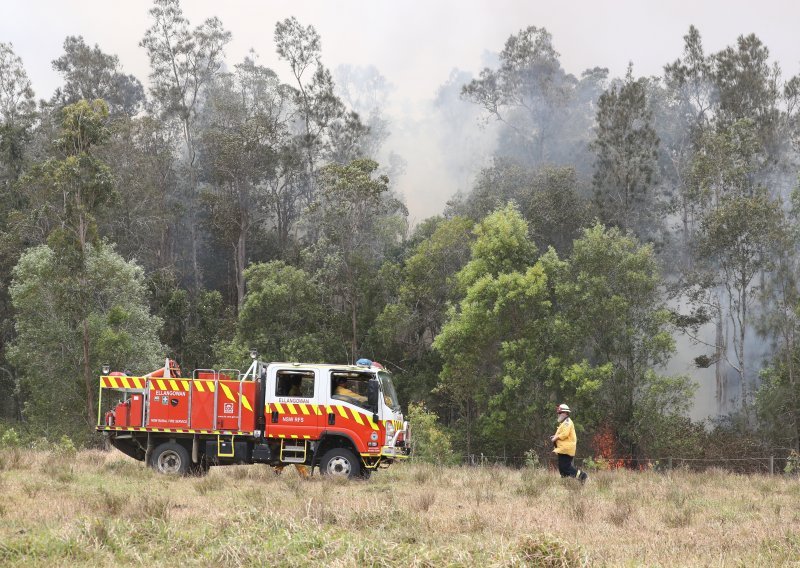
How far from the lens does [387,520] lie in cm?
1133

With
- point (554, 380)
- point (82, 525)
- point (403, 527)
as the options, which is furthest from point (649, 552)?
point (554, 380)

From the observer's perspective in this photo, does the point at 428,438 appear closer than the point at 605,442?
Yes

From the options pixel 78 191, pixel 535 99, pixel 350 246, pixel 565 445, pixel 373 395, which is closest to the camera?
pixel 565 445

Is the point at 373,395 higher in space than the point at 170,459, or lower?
higher

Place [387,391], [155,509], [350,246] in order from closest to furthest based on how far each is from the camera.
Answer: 1. [155,509]
2. [387,391]
3. [350,246]

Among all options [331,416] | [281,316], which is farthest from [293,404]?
[281,316]

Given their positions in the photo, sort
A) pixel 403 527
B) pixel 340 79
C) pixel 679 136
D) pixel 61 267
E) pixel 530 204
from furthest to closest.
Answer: pixel 340 79 < pixel 679 136 < pixel 530 204 < pixel 61 267 < pixel 403 527

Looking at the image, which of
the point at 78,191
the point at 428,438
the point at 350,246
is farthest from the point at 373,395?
the point at 350,246

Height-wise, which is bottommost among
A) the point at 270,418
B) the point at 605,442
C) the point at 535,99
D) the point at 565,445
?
the point at 605,442

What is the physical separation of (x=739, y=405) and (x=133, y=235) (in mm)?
40483

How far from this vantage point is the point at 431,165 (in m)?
124

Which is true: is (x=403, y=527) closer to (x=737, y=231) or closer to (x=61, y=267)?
(x=61, y=267)

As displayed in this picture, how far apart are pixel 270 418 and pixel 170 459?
231cm

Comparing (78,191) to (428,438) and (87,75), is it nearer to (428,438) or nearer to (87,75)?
(428,438)
